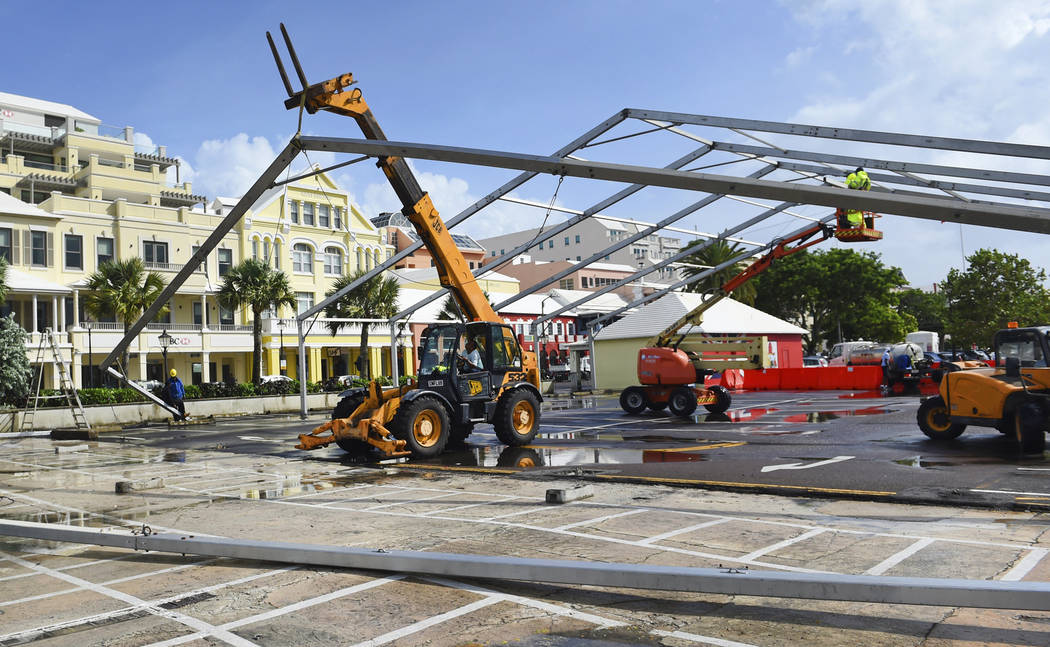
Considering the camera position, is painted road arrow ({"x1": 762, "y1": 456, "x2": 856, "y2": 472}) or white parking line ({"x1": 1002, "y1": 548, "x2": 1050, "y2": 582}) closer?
white parking line ({"x1": 1002, "y1": 548, "x2": 1050, "y2": 582})

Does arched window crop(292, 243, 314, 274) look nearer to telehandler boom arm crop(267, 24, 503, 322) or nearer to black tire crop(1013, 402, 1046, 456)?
telehandler boom arm crop(267, 24, 503, 322)

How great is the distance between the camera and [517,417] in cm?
1566

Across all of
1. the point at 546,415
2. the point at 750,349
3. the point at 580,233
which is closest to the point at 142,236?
the point at 546,415

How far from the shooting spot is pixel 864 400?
85.3 ft

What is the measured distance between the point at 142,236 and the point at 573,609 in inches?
1805

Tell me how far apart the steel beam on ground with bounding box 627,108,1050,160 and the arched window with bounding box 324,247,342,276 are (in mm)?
40287

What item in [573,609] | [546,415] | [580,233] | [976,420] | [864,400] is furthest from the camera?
[580,233]

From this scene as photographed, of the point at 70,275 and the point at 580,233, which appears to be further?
the point at 580,233

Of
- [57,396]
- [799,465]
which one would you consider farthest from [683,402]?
[57,396]

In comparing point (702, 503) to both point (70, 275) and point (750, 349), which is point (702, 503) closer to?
point (750, 349)

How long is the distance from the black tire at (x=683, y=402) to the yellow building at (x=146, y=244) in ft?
76.1

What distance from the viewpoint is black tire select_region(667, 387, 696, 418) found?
21844 mm

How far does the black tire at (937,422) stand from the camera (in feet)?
45.2

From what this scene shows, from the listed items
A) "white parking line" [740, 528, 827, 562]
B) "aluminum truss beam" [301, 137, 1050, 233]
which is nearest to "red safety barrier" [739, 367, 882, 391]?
"aluminum truss beam" [301, 137, 1050, 233]
